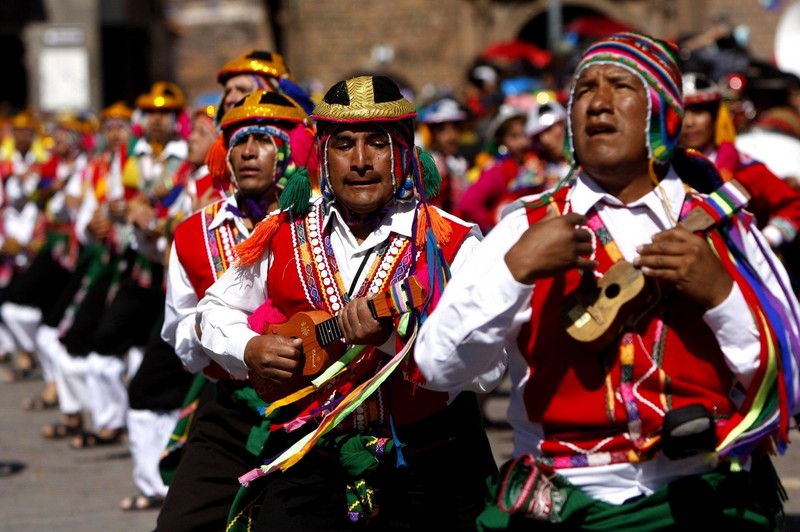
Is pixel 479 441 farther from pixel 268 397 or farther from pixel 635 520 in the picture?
pixel 635 520

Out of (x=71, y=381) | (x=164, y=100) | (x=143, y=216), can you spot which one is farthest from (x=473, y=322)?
(x=71, y=381)

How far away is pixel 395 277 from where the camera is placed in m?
4.18

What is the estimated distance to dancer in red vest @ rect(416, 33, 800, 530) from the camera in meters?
3.27

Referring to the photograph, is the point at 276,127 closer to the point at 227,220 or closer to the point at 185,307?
the point at 227,220

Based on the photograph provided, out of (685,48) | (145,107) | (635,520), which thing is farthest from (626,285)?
(685,48)

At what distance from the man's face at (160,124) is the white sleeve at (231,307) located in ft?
14.7

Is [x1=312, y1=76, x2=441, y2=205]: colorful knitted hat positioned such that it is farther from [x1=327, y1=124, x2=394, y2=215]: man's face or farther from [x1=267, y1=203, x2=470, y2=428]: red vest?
[x1=267, y1=203, x2=470, y2=428]: red vest

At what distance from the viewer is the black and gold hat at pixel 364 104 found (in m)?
4.14

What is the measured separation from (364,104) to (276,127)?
121 centimetres

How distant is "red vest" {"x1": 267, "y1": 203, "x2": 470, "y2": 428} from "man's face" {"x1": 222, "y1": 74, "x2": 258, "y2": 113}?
199 cm

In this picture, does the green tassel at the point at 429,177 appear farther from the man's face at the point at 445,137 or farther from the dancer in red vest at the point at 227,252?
the man's face at the point at 445,137

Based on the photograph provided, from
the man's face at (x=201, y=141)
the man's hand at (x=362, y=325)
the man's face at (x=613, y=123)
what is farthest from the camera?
the man's face at (x=201, y=141)

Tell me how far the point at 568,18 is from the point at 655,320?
118 ft

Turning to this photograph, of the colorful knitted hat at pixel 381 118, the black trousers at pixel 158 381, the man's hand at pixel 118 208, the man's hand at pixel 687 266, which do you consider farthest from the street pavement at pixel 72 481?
the man's hand at pixel 687 266
